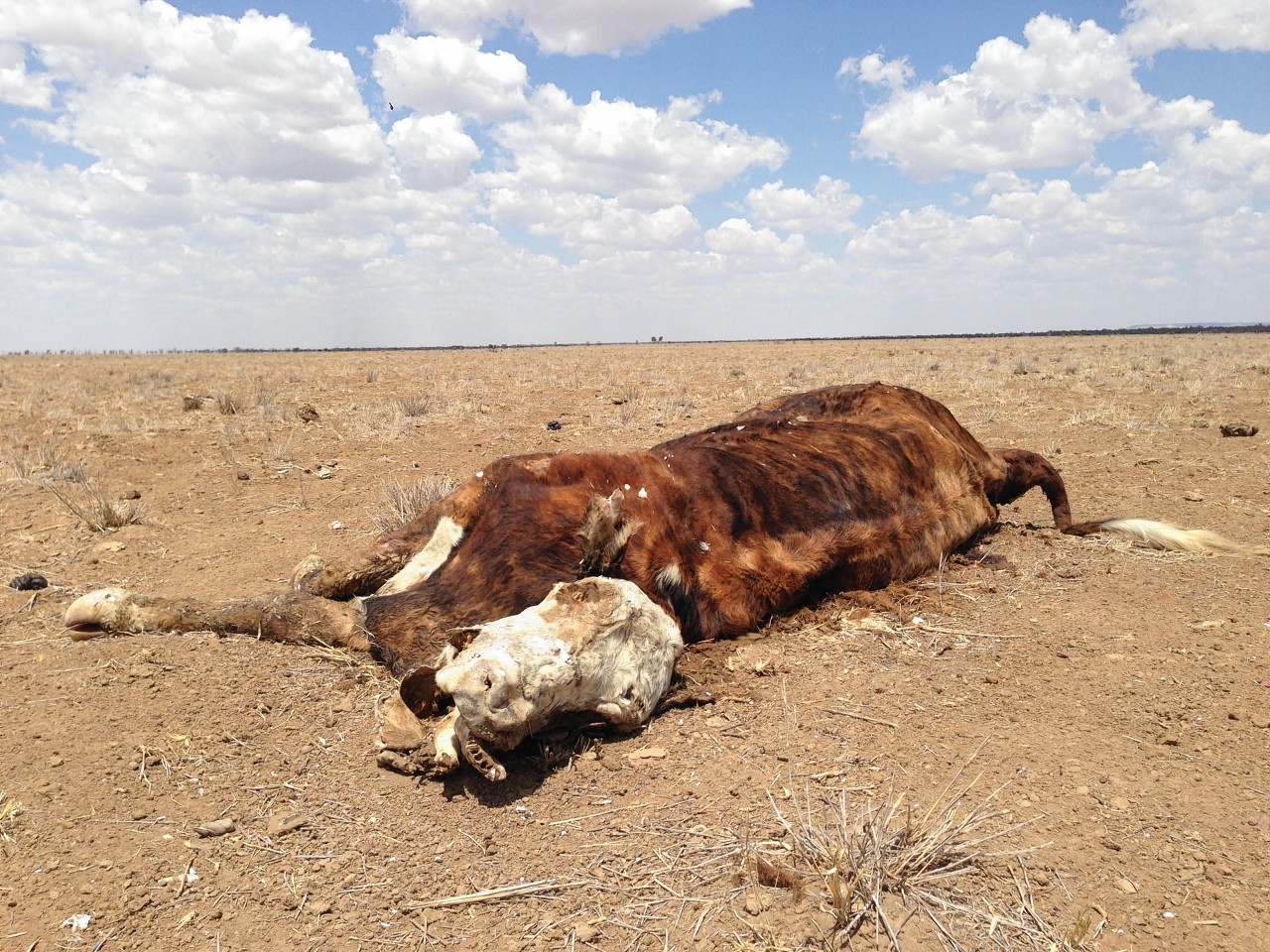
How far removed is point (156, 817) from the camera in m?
2.55

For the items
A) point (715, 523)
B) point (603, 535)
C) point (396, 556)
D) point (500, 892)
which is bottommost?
point (500, 892)

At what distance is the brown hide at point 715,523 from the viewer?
339 cm

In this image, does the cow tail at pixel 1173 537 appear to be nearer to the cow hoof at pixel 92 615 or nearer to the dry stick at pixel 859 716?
the dry stick at pixel 859 716

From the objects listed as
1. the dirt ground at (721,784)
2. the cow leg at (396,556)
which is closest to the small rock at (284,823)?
the dirt ground at (721,784)

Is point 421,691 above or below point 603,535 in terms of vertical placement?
below

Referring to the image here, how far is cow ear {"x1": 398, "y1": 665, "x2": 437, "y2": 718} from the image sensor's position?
2975mm

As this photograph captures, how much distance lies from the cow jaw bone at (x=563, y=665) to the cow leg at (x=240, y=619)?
1106mm

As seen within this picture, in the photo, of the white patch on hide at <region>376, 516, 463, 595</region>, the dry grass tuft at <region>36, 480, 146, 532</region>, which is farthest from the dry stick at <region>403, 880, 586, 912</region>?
the dry grass tuft at <region>36, 480, 146, 532</region>

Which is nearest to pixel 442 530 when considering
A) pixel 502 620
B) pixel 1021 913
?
pixel 502 620

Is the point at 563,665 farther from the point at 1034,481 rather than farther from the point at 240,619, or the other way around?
the point at 1034,481

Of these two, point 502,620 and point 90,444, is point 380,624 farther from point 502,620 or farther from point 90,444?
point 90,444

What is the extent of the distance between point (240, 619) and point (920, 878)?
10.5 ft

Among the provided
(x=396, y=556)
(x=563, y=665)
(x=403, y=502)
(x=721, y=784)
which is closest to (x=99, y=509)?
(x=403, y=502)

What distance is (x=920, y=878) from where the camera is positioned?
2.11 m
